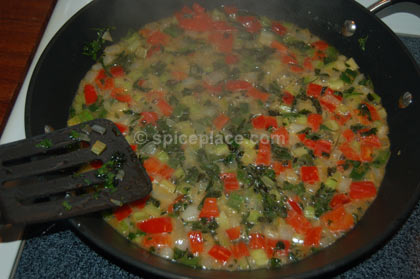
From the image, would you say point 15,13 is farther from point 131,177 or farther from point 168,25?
point 131,177

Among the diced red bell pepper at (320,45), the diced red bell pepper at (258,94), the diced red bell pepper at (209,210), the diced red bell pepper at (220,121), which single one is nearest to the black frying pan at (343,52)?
the diced red bell pepper at (320,45)

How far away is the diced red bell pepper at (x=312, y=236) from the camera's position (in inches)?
96.6

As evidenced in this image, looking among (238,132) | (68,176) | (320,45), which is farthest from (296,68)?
(68,176)

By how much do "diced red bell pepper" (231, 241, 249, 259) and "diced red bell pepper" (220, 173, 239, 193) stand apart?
357mm

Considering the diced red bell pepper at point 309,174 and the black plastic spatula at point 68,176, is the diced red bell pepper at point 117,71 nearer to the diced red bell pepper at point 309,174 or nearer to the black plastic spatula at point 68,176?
the black plastic spatula at point 68,176

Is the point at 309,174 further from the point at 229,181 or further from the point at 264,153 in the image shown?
the point at 229,181

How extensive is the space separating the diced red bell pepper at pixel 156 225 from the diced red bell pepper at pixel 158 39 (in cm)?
157

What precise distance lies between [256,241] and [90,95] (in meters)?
1.66

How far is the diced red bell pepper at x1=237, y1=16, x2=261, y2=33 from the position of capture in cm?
344

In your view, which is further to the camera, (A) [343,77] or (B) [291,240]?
(A) [343,77]

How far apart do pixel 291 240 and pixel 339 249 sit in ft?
0.95

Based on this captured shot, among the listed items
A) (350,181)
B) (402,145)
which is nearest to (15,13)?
(350,181)

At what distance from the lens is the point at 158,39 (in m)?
3.34

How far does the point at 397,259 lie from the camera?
2406 millimetres
